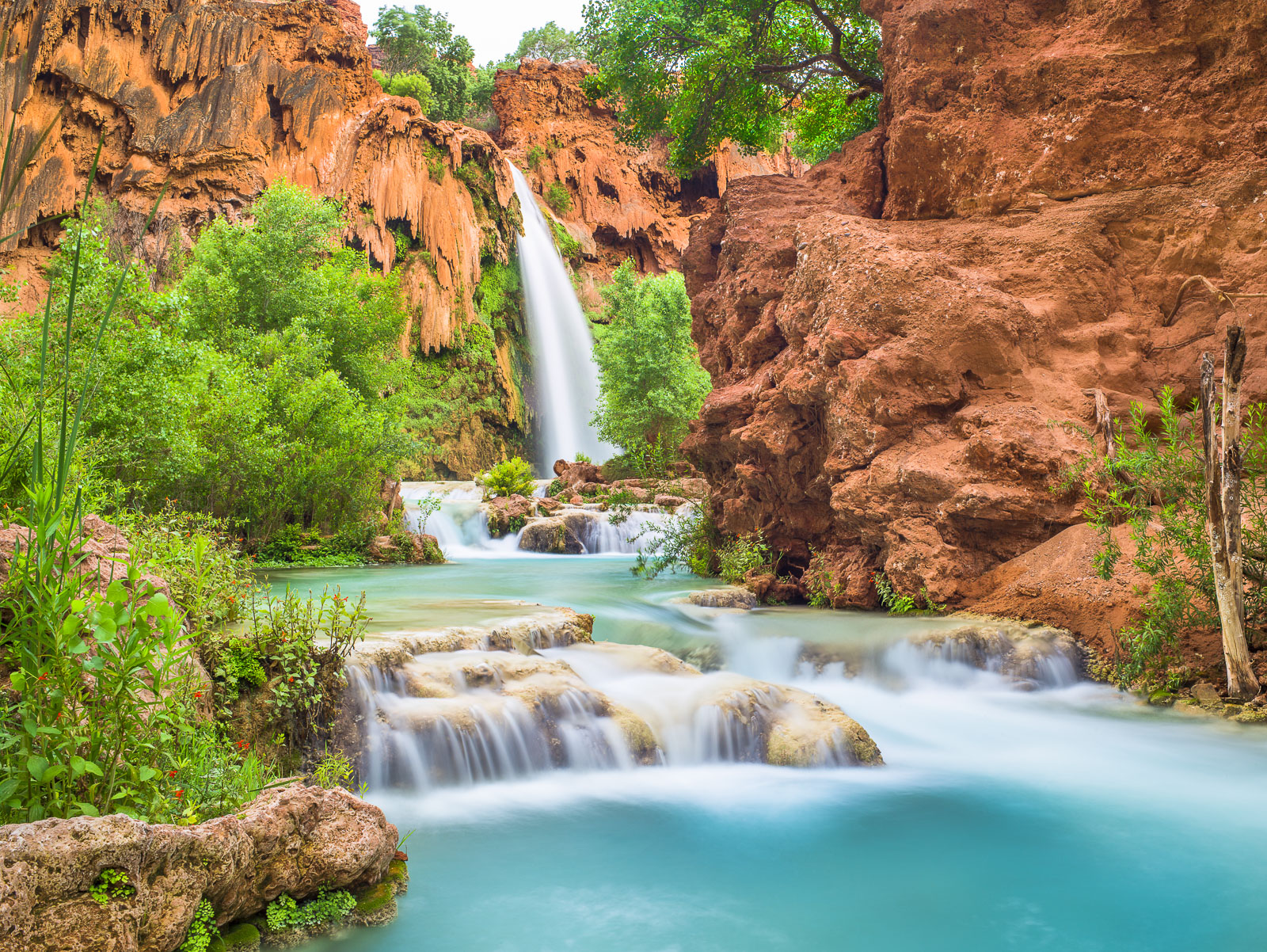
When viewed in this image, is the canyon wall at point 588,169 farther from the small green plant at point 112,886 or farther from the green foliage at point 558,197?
the small green plant at point 112,886

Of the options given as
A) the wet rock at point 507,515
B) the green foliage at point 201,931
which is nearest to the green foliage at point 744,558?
the wet rock at point 507,515

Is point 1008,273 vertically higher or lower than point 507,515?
higher

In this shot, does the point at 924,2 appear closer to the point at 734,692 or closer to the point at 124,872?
the point at 734,692

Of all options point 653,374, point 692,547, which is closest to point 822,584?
point 692,547

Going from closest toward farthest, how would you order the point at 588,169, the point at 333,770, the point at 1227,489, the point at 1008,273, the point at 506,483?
the point at 333,770 < the point at 1227,489 < the point at 1008,273 < the point at 506,483 < the point at 588,169

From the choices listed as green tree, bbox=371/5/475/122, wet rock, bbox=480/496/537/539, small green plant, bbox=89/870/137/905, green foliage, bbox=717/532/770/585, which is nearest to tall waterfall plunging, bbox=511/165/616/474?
green tree, bbox=371/5/475/122

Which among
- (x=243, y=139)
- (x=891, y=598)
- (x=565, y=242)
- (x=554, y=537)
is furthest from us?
(x=565, y=242)

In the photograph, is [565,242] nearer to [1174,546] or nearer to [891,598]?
[891,598]

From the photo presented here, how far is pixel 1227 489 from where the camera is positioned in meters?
5.97

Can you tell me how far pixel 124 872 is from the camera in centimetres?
273

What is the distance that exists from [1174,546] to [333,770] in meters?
7.40

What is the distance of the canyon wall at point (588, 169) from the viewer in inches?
1711

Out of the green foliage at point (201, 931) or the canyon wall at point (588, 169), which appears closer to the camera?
the green foliage at point (201, 931)

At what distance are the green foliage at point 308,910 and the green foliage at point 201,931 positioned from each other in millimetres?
244
